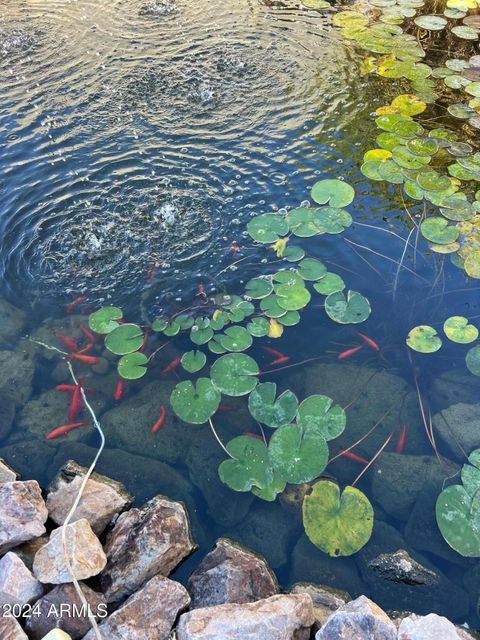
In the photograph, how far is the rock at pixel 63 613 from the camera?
9.07 ft

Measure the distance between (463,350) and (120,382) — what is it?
2.78 metres

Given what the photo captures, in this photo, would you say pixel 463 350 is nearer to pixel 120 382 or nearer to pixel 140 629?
pixel 120 382

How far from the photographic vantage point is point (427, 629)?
2525 millimetres

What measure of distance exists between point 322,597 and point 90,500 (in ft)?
5.08

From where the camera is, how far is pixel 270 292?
4.54 m

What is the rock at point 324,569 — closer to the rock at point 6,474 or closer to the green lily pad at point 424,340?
the green lily pad at point 424,340

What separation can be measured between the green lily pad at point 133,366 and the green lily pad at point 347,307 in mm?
1583

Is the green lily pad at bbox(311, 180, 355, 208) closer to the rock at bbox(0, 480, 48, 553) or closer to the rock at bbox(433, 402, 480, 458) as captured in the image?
the rock at bbox(433, 402, 480, 458)

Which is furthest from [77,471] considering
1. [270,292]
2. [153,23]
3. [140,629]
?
[153,23]

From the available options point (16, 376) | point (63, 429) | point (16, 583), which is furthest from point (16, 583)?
point (16, 376)

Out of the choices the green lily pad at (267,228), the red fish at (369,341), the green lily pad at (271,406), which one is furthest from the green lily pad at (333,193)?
the green lily pad at (271,406)

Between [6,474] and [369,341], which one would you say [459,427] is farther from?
[6,474]

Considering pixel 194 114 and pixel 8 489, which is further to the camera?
pixel 194 114

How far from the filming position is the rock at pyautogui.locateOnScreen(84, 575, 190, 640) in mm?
2664
